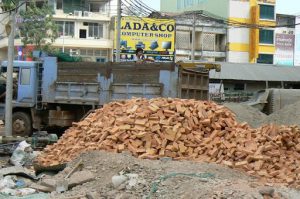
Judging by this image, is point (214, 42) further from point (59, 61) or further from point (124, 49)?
point (59, 61)

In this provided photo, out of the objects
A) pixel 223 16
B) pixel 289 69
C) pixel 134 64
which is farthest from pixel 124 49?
pixel 134 64

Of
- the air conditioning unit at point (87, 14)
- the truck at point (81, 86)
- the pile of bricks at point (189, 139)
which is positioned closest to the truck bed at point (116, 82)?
the truck at point (81, 86)

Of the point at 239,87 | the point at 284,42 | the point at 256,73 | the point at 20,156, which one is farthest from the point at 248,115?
the point at 284,42

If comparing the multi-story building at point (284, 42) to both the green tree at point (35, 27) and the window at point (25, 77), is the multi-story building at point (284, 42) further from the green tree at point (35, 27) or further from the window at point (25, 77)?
the window at point (25, 77)

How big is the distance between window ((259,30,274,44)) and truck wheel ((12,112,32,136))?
3993 cm

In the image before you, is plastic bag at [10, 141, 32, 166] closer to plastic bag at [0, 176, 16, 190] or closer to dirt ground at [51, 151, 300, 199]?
Result: plastic bag at [0, 176, 16, 190]

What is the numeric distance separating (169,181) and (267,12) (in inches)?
1960

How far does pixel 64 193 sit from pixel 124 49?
100 feet

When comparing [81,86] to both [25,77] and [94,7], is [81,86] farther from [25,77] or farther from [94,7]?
[94,7]

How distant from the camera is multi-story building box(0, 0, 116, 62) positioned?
48.7 metres

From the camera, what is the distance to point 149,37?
1543 inches

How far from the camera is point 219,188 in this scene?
283 inches

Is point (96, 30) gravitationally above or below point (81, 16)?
below

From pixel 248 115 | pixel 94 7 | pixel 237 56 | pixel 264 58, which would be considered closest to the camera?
pixel 248 115
